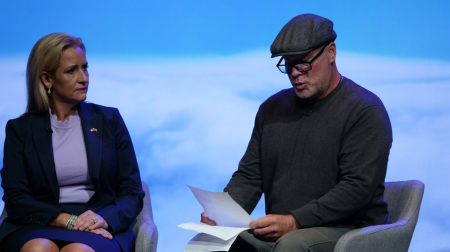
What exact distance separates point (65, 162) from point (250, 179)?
90cm

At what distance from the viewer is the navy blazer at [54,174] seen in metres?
2.59

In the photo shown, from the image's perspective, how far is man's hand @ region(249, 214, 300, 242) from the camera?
2225 millimetres

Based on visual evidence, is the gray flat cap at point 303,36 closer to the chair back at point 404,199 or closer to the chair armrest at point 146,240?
the chair back at point 404,199

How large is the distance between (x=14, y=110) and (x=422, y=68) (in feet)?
9.04

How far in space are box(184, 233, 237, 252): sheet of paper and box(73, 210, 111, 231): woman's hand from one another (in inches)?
19.1

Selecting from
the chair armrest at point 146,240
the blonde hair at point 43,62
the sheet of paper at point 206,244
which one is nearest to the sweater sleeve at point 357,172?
the sheet of paper at point 206,244

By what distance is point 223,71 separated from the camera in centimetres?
388

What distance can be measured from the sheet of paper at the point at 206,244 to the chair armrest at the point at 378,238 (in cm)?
45

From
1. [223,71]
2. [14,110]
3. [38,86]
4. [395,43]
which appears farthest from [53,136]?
[395,43]

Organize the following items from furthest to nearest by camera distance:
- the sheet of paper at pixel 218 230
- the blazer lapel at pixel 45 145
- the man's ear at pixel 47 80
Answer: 1. the man's ear at pixel 47 80
2. the blazer lapel at pixel 45 145
3. the sheet of paper at pixel 218 230

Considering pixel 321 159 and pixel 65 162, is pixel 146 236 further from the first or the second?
pixel 321 159

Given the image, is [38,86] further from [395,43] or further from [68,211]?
[395,43]

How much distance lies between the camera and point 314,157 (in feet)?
8.08

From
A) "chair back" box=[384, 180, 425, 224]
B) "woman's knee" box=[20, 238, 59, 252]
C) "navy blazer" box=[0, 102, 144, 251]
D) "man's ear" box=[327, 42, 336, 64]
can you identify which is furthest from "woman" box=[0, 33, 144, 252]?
"chair back" box=[384, 180, 425, 224]
